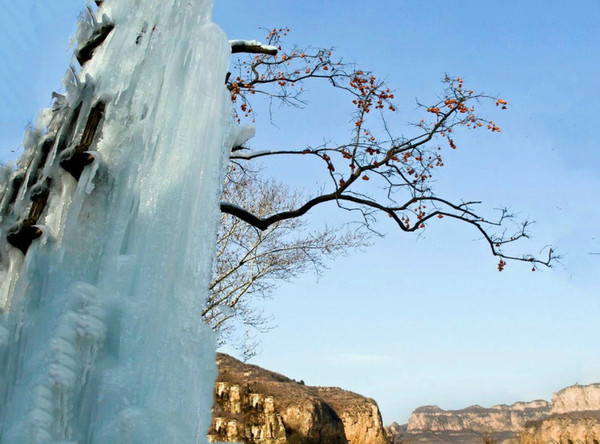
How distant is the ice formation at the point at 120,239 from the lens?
259 centimetres

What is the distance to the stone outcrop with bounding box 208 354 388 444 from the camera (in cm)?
1203

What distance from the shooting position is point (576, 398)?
48500 millimetres

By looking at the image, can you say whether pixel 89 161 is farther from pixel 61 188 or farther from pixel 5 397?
pixel 5 397

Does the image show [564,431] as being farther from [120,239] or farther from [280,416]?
[120,239]

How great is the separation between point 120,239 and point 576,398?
56.8 m

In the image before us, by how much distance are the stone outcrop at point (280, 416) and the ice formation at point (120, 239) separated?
9289 millimetres

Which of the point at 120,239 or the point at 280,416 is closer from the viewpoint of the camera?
the point at 120,239

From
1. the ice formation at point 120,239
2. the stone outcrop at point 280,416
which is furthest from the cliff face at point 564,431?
the ice formation at point 120,239

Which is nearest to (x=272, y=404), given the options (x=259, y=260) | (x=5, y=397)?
(x=259, y=260)

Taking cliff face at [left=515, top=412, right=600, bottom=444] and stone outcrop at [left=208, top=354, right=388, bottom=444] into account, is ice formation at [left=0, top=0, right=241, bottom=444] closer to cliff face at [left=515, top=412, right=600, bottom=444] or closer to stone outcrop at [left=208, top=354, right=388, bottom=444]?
stone outcrop at [left=208, top=354, right=388, bottom=444]

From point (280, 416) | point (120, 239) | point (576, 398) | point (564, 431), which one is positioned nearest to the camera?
point (120, 239)

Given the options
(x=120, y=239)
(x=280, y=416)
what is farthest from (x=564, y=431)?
(x=120, y=239)

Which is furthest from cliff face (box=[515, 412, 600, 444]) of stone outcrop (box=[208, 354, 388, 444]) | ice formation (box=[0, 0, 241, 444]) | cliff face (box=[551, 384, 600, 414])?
cliff face (box=[551, 384, 600, 414])

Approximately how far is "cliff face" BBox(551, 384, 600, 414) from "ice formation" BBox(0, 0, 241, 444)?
5553cm
